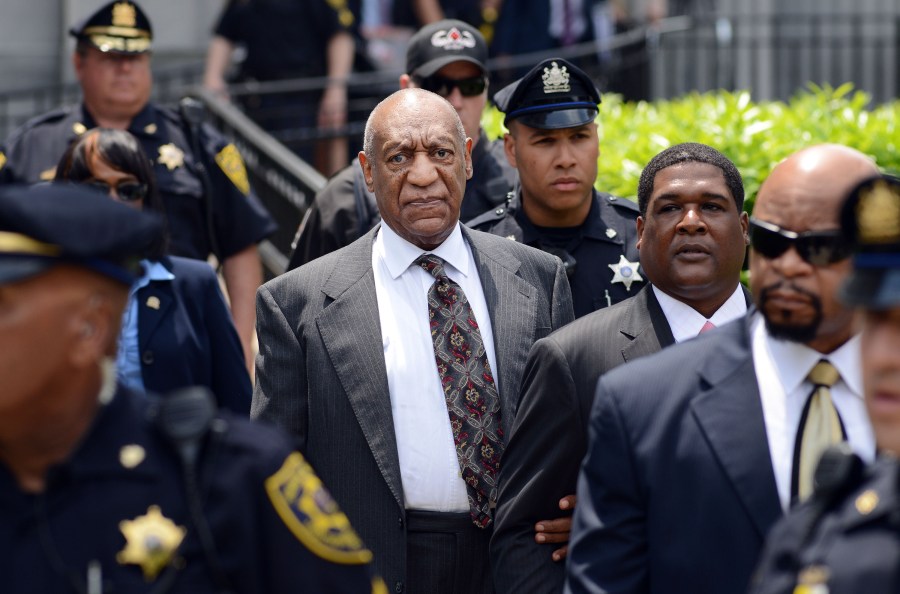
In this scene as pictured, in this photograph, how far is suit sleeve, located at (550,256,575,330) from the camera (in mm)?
5211

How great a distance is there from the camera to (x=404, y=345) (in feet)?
16.2

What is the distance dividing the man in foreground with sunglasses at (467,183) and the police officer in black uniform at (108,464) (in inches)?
128

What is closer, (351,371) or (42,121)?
(351,371)

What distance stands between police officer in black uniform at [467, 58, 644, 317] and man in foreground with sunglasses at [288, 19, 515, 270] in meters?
0.51

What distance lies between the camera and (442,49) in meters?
6.91

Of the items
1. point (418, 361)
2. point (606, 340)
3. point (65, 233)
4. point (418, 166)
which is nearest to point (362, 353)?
point (418, 361)

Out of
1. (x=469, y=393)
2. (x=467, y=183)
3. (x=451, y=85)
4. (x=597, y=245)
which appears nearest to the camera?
(x=469, y=393)

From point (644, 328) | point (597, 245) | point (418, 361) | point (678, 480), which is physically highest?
point (597, 245)

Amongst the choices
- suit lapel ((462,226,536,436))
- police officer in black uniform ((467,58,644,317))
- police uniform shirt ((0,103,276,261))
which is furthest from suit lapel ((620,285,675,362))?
police uniform shirt ((0,103,276,261))

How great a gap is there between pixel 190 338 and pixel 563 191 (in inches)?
57.9

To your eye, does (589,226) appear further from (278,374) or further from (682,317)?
(278,374)

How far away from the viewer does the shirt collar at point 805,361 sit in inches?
144

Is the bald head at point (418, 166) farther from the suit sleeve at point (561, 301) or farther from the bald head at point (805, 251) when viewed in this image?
the bald head at point (805, 251)

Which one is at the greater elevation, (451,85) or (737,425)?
(451,85)
